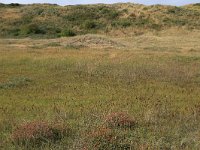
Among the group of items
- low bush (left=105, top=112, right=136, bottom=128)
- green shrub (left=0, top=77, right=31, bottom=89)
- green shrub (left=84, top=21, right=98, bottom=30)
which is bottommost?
green shrub (left=84, top=21, right=98, bottom=30)

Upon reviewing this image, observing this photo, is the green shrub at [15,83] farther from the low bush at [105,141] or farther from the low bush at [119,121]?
the low bush at [105,141]

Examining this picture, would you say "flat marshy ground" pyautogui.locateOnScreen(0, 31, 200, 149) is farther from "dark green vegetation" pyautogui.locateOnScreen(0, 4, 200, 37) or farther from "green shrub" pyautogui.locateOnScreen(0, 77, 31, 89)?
"dark green vegetation" pyautogui.locateOnScreen(0, 4, 200, 37)

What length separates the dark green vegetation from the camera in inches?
2623

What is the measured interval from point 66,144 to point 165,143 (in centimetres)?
206

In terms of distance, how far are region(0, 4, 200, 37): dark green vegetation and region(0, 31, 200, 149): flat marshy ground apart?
1324 inches

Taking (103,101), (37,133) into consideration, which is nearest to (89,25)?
(103,101)

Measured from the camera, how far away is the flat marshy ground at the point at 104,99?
412 inches

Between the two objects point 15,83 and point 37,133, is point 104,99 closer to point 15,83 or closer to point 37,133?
point 15,83

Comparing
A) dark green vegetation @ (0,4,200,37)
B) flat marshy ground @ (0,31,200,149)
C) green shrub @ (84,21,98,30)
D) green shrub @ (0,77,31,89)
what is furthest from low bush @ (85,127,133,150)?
green shrub @ (84,21,98,30)

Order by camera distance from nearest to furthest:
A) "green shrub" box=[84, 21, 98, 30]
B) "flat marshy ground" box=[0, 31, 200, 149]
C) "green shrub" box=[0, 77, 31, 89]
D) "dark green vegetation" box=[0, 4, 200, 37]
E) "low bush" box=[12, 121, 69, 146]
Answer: "low bush" box=[12, 121, 69, 146], "flat marshy ground" box=[0, 31, 200, 149], "green shrub" box=[0, 77, 31, 89], "dark green vegetation" box=[0, 4, 200, 37], "green shrub" box=[84, 21, 98, 30]

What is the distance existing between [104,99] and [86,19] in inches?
2325

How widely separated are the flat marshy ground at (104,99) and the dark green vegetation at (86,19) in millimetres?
33628

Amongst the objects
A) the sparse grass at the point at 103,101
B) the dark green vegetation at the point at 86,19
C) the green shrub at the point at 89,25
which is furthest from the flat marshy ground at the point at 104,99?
the green shrub at the point at 89,25

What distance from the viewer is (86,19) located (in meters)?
74.6
